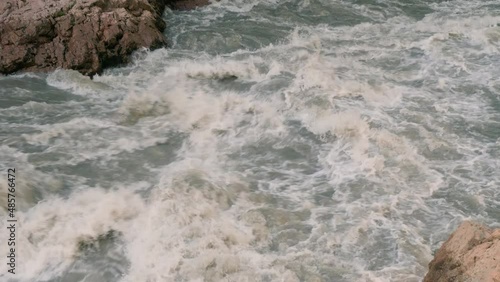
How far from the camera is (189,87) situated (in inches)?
412

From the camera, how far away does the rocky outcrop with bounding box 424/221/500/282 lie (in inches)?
185

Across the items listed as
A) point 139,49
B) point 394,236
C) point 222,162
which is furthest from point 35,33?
point 394,236

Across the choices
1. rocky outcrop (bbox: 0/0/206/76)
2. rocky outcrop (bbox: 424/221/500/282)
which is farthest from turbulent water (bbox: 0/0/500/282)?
rocky outcrop (bbox: 424/221/500/282)

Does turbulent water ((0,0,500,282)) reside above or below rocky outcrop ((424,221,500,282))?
below

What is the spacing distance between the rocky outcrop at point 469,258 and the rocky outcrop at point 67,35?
318 inches

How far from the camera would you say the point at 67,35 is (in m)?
11.3

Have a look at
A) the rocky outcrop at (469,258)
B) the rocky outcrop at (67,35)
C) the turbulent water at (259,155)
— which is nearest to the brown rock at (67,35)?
the rocky outcrop at (67,35)

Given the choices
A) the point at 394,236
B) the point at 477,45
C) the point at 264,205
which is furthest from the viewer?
the point at 477,45

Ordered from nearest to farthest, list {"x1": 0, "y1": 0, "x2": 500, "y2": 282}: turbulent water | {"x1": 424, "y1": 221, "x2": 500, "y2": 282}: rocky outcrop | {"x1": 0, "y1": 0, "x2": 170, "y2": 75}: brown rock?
{"x1": 424, "y1": 221, "x2": 500, "y2": 282}: rocky outcrop, {"x1": 0, "y1": 0, "x2": 500, "y2": 282}: turbulent water, {"x1": 0, "y1": 0, "x2": 170, "y2": 75}: brown rock

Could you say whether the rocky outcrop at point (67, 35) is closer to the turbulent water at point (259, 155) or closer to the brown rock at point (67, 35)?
the brown rock at point (67, 35)

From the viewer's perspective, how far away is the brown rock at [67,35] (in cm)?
1104

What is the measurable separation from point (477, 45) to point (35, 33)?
9.49 m

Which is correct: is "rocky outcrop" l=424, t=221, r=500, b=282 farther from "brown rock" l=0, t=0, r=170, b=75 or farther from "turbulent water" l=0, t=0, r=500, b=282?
"brown rock" l=0, t=0, r=170, b=75

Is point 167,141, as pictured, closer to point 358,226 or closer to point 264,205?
point 264,205
